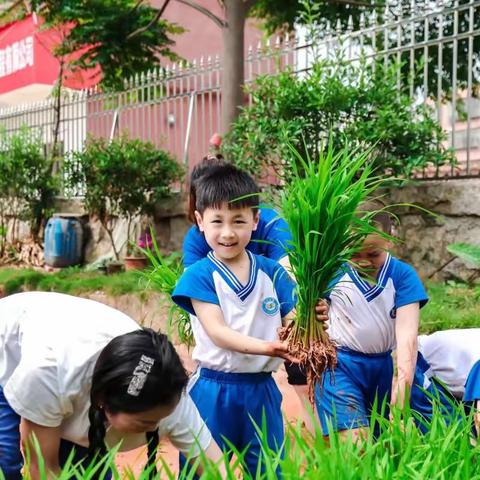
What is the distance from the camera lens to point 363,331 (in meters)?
2.74

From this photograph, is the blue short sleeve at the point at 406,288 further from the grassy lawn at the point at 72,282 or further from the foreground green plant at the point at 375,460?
the grassy lawn at the point at 72,282

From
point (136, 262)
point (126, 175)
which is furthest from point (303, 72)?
point (136, 262)

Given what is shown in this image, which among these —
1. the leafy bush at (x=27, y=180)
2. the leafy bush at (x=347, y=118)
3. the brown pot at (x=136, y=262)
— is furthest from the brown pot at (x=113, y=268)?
the leafy bush at (x=347, y=118)

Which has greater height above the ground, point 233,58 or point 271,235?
point 233,58

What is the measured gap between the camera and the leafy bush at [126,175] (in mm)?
8773

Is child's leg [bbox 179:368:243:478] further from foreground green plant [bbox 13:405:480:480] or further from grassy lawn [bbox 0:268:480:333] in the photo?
grassy lawn [bbox 0:268:480:333]

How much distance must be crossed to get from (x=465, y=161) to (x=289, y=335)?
466 centimetres

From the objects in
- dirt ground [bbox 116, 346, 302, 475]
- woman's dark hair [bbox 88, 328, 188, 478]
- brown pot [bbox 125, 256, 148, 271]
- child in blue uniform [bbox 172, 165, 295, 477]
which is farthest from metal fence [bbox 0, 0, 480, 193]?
woman's dark hair [bbox 88, 328, 188, 478]

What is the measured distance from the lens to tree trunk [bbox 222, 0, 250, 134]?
25.0 feet

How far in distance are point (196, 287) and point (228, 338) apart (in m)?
0.25

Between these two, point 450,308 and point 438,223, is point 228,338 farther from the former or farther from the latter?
point 438,223

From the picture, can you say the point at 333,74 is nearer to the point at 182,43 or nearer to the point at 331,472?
the point at 331,472

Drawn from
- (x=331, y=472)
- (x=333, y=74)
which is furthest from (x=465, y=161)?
(x=331, y=472)

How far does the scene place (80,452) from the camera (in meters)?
2.39
